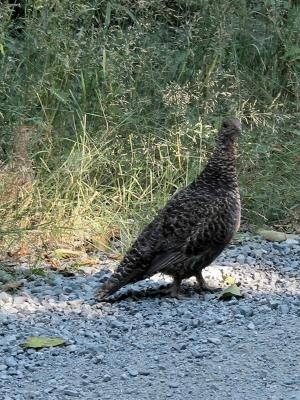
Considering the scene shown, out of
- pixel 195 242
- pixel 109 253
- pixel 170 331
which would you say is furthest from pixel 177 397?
pixel 109 253

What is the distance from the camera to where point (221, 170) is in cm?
638

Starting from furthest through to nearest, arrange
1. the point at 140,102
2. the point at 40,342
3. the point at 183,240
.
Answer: the point at 140,102 → the point at 183,240 → the point at 40,342

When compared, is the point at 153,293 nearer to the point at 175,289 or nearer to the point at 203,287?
the point at 175,289

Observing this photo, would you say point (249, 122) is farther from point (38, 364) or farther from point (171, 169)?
point (38, 364)

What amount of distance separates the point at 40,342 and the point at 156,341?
→ 58cm

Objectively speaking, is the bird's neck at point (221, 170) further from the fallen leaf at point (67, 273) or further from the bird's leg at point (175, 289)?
the fallen leaf at point (67, 273)

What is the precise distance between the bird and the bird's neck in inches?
2.4

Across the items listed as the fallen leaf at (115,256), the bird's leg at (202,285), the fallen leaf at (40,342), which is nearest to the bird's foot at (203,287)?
the bird's leg at (202,285)

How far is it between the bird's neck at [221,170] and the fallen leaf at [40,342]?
1.55 metres

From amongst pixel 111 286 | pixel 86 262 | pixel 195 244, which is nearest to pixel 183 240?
pixel 195 244

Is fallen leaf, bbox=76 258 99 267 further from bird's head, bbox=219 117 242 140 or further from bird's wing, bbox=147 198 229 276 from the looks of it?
bird's head, bbox=219 117 242 140

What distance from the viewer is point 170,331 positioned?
5480 mm

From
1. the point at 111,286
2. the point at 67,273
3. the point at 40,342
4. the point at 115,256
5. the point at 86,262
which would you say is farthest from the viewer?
the point at 115,256

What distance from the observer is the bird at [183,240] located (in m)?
6.05
